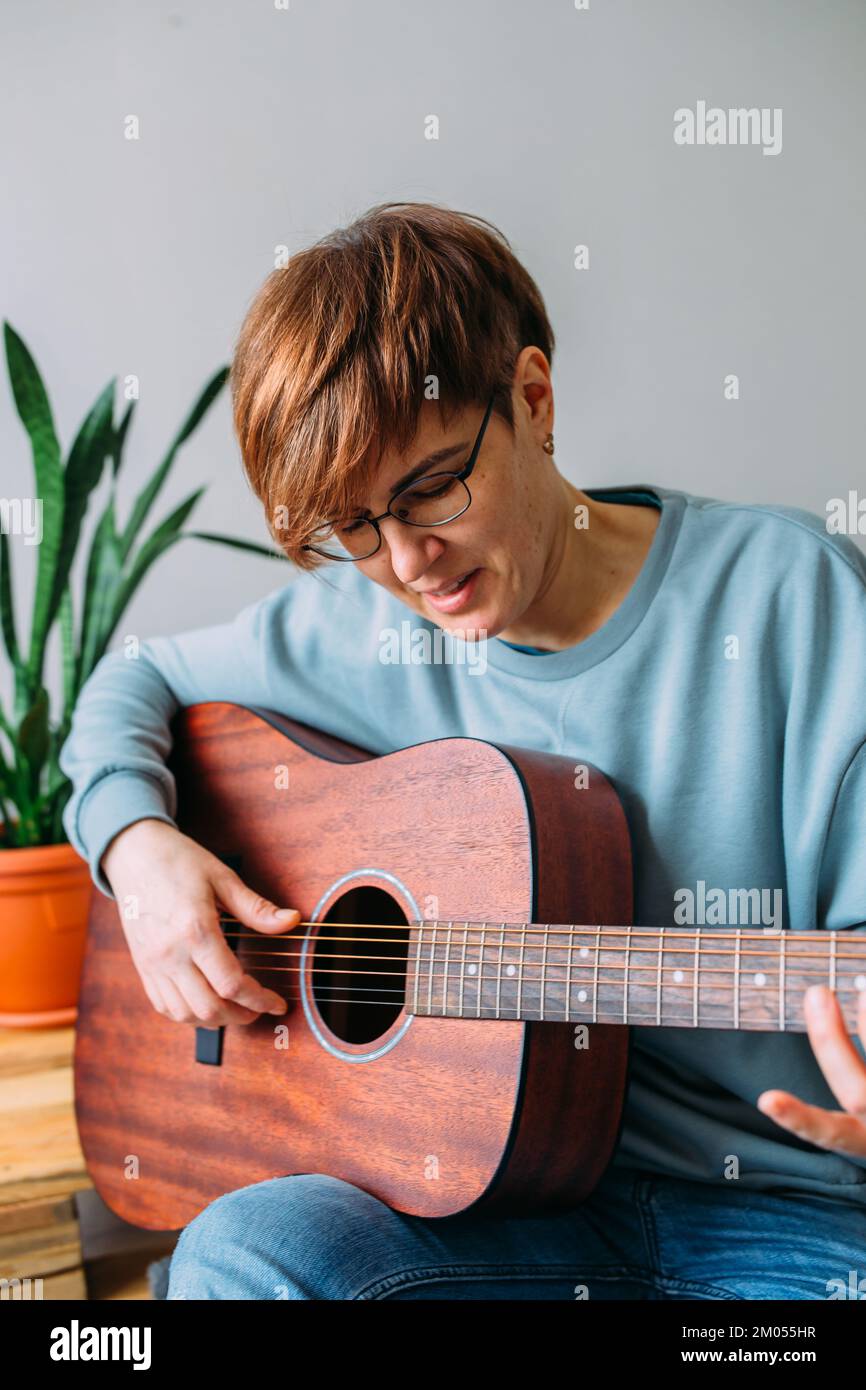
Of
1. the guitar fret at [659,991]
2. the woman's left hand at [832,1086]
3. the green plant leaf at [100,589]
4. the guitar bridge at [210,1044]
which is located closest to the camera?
the woman's left hand at [832,1086]

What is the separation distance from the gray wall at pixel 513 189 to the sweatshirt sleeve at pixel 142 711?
561 mm

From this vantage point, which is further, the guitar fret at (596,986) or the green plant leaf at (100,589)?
the green plant leaf at (100,589)

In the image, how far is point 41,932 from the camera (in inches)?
59.6

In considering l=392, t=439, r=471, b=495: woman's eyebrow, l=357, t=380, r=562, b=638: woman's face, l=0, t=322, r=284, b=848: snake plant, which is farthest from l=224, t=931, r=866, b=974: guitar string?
l=0, t=322, r=284, b=848: snake plant

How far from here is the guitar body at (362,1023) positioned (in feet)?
3.01

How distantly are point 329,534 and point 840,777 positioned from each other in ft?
1.66

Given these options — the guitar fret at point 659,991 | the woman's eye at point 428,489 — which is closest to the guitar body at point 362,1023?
the guitar fret at point 659,991

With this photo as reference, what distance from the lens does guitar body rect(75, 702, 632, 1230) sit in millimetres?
917

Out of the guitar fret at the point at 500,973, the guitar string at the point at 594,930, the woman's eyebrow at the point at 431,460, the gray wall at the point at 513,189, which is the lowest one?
the guitar fret at the point at 500,973

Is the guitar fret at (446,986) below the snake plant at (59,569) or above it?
below

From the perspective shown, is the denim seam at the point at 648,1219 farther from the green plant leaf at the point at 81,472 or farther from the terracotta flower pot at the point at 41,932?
the green plant leaf at the point at 81,472
